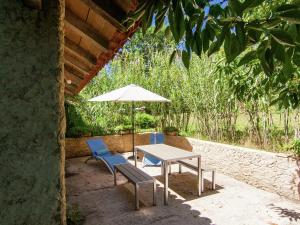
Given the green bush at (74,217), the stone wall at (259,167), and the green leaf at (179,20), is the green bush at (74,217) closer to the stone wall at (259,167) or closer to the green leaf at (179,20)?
the green leaf at (179,20)

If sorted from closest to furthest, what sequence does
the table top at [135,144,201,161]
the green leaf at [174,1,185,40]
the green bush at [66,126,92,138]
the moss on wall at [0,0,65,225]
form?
1. the green leaf at [174,1,185,40]
2. the moss on wall at [0,0,65,225]
3. the table top at [135,144,201,161]
4. the green bush at [66,126,92,138]

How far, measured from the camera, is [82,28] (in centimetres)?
204

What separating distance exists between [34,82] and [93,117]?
940 cm

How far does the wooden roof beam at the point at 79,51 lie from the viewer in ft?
9.14

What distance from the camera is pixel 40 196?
3.07 feet

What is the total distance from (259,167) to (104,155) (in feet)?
13.5

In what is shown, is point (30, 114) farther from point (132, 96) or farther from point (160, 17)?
point (132, 96)

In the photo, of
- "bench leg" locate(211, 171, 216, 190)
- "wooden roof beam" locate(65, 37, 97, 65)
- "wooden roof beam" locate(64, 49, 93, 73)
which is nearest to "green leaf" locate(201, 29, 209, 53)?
"wooden roof beam" locate(65, 37, 97, 65)

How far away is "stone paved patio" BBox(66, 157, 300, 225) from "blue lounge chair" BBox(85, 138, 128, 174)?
1.64 ft

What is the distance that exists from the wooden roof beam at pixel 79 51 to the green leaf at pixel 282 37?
2.50 meters

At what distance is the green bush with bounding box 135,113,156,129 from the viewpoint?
10445 millimetres

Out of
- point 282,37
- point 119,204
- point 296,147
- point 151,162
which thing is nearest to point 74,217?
point 119,204

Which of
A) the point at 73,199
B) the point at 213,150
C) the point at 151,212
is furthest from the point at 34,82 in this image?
the point at 213,150

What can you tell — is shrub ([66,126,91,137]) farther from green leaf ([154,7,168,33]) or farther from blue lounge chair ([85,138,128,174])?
green leaf ([154,7,168,33])
